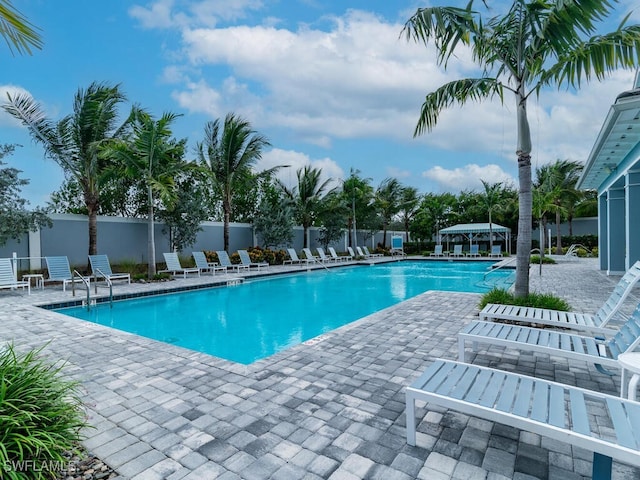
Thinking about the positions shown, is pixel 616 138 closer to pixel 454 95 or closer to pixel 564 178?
pixel 454 95

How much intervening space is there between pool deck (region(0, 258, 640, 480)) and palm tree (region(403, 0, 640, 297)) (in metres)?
3.50

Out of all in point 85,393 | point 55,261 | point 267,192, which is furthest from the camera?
point 267,192

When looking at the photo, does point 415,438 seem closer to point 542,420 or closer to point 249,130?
point 542,420

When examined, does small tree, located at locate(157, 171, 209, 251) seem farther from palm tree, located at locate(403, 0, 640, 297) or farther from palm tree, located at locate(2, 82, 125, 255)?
palm tree, located at locate(403, 0, 640, 297)

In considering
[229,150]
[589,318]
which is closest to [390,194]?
[229,150]

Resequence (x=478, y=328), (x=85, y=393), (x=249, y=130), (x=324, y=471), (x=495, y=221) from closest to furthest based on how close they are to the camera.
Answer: (x=324, y=471) < (x=85, y=393) < (x=478, y=328) < (x=249, y=130) < (x=495, y=221)

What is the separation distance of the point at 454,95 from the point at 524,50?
121cm

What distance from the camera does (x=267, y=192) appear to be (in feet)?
76.6

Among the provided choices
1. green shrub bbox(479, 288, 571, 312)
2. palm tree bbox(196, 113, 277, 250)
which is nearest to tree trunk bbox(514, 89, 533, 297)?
green shrub bbox(479, 288, 571, 312)

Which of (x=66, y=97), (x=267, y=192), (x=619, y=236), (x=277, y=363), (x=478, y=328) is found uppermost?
(x=66, y=97)

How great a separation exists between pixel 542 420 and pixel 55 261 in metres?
12.7

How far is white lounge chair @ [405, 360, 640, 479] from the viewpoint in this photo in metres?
1.90

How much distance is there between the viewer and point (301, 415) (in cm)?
298

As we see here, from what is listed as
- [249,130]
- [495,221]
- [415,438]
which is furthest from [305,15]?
[495,221]
